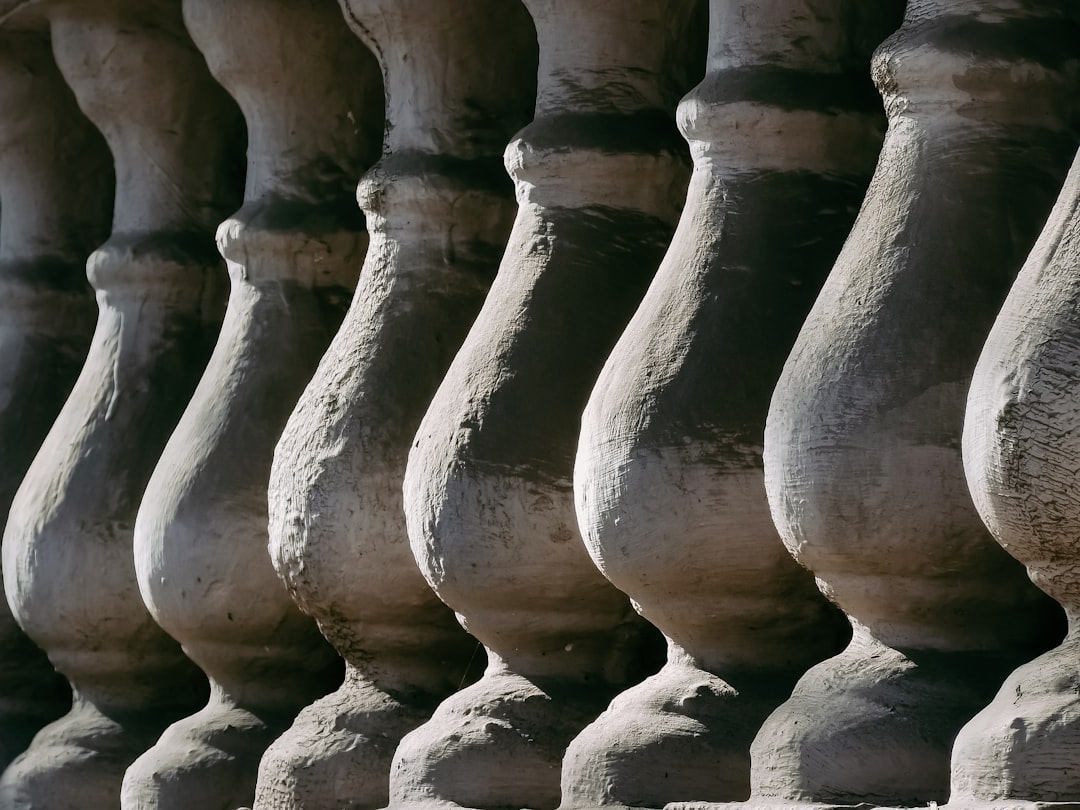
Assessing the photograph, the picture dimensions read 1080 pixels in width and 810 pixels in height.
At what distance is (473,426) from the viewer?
195 cm

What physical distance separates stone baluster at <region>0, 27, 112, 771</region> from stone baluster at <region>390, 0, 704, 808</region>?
944 millimetres

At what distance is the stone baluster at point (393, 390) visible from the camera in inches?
83.0

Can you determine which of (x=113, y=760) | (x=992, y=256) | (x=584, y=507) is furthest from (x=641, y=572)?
(x=113, y=760)

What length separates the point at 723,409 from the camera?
178 cm

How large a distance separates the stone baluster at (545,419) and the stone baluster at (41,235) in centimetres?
94

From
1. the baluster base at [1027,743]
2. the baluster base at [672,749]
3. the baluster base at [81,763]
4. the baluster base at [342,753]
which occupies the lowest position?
the baluster base at [81,763]

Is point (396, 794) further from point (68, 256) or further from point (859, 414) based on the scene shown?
point (68, 256)

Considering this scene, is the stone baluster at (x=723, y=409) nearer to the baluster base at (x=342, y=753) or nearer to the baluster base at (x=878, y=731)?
the baluster base at (x=878, y=731)

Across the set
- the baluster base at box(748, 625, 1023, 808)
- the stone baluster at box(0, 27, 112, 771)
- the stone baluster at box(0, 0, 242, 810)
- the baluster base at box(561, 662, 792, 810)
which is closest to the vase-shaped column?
the baluster base at box(748, 625, 1023, 808)

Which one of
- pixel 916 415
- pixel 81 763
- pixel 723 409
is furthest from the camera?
pixel 81 763

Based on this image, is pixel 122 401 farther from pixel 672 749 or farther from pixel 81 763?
pixel 672 749

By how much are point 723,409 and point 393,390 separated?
45 centimetres

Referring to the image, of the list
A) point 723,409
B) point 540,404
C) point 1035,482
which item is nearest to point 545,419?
point 540,404

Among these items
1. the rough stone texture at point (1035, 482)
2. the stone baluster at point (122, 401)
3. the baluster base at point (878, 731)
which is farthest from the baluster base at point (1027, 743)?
the stone baluster at point (122, 401)
